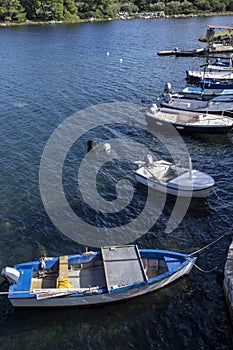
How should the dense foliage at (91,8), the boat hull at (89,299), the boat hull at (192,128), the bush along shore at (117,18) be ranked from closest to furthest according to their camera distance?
the boat hull at (89,299) < the boat hull at (192,128) < the bush along shore at (117,18) < the dense foliage at (91,8)

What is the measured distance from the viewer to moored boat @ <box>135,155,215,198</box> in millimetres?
29469

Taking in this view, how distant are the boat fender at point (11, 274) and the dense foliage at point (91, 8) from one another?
14234cm

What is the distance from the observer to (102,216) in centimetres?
2905

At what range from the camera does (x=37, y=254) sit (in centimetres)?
2500

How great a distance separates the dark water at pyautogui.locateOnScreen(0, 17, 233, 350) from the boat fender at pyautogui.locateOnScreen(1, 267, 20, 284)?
6.54ft

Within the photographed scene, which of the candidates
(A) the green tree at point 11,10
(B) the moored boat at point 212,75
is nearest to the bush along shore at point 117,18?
(A) the green tree at point 11,10

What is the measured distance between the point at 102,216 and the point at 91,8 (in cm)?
14794

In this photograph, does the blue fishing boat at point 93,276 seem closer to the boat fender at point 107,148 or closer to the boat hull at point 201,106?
the boat fender at point 107,148

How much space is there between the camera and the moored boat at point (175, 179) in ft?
96.7

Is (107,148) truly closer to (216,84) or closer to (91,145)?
(91,145)

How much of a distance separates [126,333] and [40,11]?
151258mm

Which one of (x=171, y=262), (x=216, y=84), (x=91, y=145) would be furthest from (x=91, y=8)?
(x=171, y=262)

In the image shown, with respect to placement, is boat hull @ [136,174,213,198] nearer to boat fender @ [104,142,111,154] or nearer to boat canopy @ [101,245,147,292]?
boat canopy @ [101,245,147,292]

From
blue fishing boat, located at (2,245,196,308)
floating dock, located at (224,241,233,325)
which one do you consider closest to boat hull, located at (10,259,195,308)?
blue fishing boat, located at (2,245,196,308)
